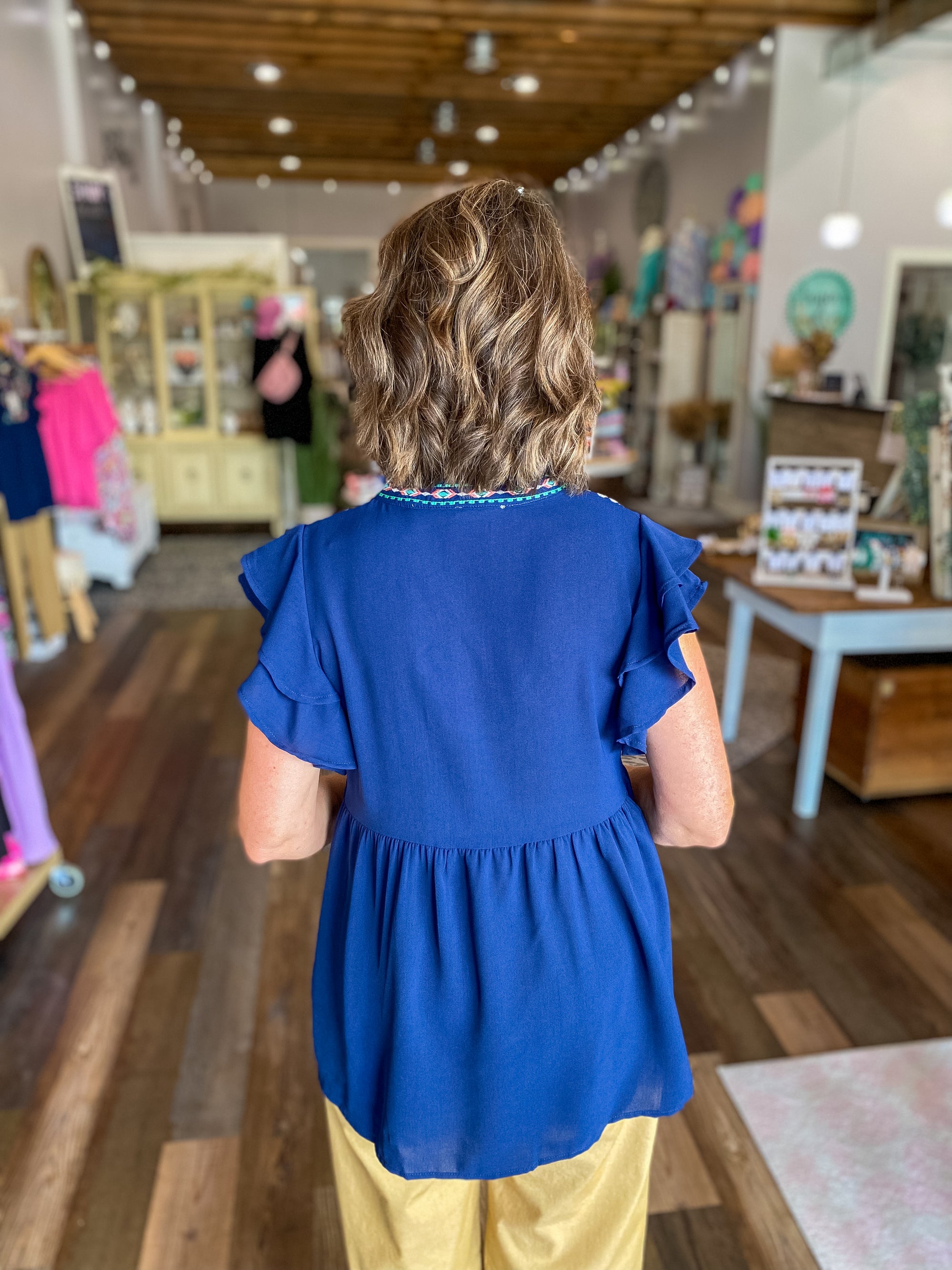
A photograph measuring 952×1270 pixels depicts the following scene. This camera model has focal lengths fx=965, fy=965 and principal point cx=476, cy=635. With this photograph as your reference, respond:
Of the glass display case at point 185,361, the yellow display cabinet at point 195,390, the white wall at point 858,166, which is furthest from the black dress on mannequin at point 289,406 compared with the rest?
the white wall at point 858,166

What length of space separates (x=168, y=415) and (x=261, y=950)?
5770mm

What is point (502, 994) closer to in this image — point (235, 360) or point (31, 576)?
point (31, 576)

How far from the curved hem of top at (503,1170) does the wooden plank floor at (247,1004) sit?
2.26ft

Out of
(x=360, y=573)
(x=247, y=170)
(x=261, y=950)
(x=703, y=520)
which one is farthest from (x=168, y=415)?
(x=247, y=170)

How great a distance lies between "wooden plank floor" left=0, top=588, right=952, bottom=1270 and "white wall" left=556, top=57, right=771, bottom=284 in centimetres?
650

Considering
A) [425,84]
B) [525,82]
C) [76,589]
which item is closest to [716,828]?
[76,589]

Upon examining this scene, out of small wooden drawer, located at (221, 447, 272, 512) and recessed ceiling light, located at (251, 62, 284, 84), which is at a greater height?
recessed ceiling light, located at (251, 62, 284, 84)

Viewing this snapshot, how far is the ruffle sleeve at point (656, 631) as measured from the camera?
3.05ft

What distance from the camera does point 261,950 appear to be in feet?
8.14

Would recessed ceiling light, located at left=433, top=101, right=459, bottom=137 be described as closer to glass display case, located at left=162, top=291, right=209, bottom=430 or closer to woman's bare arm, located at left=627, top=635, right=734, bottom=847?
glass display case, located at left=162, top=291, right=209, bottom=430

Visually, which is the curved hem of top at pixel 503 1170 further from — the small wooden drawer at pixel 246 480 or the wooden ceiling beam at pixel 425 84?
the wooden ceiling beam at pixel 425 84

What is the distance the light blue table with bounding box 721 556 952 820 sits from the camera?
9.75ft

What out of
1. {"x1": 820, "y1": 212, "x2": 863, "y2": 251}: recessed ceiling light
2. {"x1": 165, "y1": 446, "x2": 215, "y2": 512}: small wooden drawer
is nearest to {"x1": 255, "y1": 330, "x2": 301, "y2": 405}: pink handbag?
{"x1": 165, "y1": 446, "x2": 215, "y2": 512}: small wooden drawer

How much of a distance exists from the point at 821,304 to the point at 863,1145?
736cm
